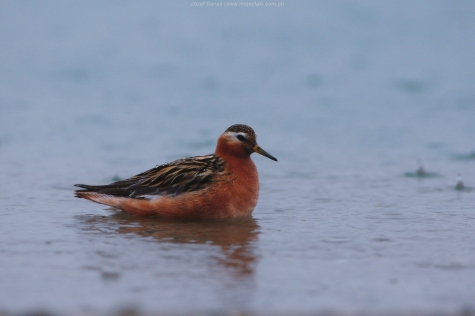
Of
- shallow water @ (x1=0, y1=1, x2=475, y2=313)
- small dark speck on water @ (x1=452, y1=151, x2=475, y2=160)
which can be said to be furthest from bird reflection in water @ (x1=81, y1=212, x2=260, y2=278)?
small dark speck on water @ (x1=452, y1=151, x2=475, y2=160)

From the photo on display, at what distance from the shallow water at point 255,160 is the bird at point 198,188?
24 cm

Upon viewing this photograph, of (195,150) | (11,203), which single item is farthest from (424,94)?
(11,203)

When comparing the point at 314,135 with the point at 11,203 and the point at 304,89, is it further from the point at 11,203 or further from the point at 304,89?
the point at 11,203

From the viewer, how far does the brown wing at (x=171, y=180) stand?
9.30 metres

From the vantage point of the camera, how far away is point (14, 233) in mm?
7969

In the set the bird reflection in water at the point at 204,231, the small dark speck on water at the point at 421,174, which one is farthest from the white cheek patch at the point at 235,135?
the small dark speck on water at the point at 421,174

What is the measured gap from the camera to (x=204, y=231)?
8.41 meters

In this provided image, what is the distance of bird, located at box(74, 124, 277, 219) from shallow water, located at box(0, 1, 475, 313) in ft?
0.78

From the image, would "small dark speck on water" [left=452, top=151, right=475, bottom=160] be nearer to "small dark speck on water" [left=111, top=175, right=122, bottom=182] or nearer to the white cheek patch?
the white cheek patch

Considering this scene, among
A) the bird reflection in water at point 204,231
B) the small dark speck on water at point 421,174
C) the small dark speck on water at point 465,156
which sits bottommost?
the bird reflection in water at point 204,231

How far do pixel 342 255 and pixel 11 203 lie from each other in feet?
15.0

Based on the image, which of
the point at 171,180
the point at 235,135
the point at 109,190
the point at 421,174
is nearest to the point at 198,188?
the point at 171,180

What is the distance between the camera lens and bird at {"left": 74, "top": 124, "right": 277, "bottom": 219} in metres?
9.13

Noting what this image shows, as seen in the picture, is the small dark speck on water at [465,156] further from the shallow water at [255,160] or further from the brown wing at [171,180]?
the brown wing at [171,180]
